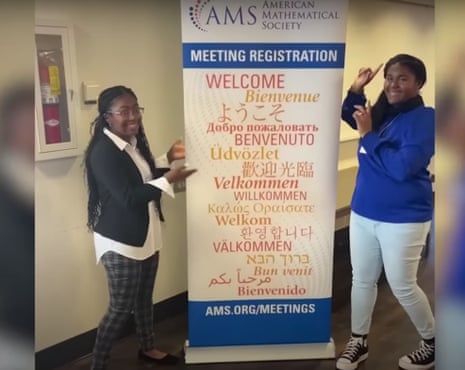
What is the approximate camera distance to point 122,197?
1.77m

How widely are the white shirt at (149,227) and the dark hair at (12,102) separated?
447 millimetres

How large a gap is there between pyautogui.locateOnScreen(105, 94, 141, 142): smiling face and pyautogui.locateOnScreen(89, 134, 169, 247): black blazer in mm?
45

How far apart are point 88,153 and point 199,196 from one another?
407 mm

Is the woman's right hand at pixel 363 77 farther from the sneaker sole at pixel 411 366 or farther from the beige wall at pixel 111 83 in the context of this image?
the sneaker sole at pixel 411 366

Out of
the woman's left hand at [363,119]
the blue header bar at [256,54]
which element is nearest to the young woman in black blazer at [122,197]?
the blue header bar at [256,54]

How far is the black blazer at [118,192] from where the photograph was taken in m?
1.77

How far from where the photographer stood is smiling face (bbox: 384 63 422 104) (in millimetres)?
1761

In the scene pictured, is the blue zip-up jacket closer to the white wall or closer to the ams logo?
the ams logo

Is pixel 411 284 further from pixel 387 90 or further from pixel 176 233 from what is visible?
pixel 176 233

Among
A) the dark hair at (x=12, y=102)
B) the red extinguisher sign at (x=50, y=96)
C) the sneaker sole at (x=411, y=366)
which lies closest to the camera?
the dark hair at (x=12, y=102)

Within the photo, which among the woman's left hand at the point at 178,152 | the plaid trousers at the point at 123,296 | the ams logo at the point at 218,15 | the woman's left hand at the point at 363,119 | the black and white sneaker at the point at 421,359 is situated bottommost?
the black and white sneaker at the point at 421,359

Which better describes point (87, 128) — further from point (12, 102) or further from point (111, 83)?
point (12, 102)

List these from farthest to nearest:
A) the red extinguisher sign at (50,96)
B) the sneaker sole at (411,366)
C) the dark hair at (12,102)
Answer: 1. the sneaker sole at (411,366)
2. the red extinguisher sign at (50,96)
3. the dark hair at (12,102)

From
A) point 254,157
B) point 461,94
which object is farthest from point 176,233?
point 461,94
